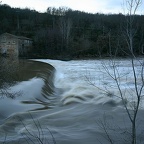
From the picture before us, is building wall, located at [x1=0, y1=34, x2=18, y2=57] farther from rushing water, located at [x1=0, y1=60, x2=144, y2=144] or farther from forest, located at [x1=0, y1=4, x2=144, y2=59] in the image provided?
rushing water, located at [x1=0, y1=60, x2=144, y2=144]

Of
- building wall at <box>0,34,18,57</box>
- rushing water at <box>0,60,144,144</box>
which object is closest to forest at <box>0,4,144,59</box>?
building wall at <box>0,34,18,57</box>

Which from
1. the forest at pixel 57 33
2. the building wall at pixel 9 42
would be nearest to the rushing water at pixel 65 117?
the building wall at pixel 9 42

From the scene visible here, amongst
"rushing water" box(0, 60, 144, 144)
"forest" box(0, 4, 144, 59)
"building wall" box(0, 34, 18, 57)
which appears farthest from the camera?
"forest" box(0, 4, 144, 59)

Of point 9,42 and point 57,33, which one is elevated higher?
point 57,33

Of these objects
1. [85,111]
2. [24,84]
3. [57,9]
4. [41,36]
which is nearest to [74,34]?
[41,36]

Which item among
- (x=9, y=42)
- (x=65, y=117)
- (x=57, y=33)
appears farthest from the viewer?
(x=57, y=33)

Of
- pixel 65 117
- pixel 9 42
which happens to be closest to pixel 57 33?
pixel 9 42

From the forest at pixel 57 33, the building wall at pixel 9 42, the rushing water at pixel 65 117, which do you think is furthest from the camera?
the forest at pixel 57 33

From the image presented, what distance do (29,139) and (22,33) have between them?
62.0m

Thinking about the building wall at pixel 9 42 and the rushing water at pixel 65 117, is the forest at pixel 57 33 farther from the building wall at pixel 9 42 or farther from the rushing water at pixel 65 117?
the rushing water at pixel 65 117

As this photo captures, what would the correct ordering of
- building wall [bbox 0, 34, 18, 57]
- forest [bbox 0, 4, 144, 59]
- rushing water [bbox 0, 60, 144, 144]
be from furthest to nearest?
forest [bbox 0, 4, 144, 59] → building wall [bbox 0, 34, 18, 57] → rushing water [bbox 0, 60, 144, 144]

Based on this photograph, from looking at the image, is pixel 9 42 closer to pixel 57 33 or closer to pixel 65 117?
pixel 57 33

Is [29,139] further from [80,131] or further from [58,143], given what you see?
[80,131]

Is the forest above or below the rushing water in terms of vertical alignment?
above
